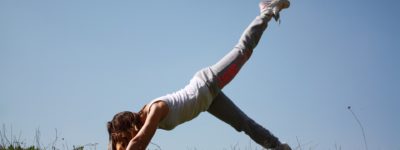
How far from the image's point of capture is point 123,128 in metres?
5.05

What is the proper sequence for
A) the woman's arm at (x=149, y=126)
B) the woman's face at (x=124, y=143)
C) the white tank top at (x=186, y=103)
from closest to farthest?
the woman's arm at (x=149, y=126) → the woman's face at (x=124, y=143) → the white tank top at (x=186, y=103)

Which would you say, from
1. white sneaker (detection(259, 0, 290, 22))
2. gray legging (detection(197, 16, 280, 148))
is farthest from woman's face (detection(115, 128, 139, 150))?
white sneaker (detection(259, 0, 290, 22))

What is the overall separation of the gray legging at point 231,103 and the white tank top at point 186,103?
106mm

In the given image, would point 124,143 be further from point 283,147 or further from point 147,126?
point 283,147

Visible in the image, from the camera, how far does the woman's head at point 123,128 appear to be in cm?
503

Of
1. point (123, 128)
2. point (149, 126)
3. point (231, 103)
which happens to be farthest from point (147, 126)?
point (231, 103)

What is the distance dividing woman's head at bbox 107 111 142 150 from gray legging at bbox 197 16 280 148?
881 mm

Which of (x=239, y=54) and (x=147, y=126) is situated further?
(x=239, y=54)

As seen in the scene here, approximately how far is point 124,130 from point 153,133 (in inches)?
15.9

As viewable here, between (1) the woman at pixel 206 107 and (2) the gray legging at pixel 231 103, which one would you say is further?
(2) the gray legging at pixel 231 103

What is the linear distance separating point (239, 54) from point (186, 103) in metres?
0.80

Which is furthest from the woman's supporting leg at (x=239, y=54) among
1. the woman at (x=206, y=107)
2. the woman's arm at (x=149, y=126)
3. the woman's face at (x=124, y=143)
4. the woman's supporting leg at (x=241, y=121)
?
the woman's face at (x=124, y=143)

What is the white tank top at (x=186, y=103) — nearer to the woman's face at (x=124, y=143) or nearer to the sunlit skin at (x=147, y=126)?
the sunlit skin at (x=147, y=126)

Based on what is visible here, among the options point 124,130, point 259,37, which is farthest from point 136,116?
point 259,37
